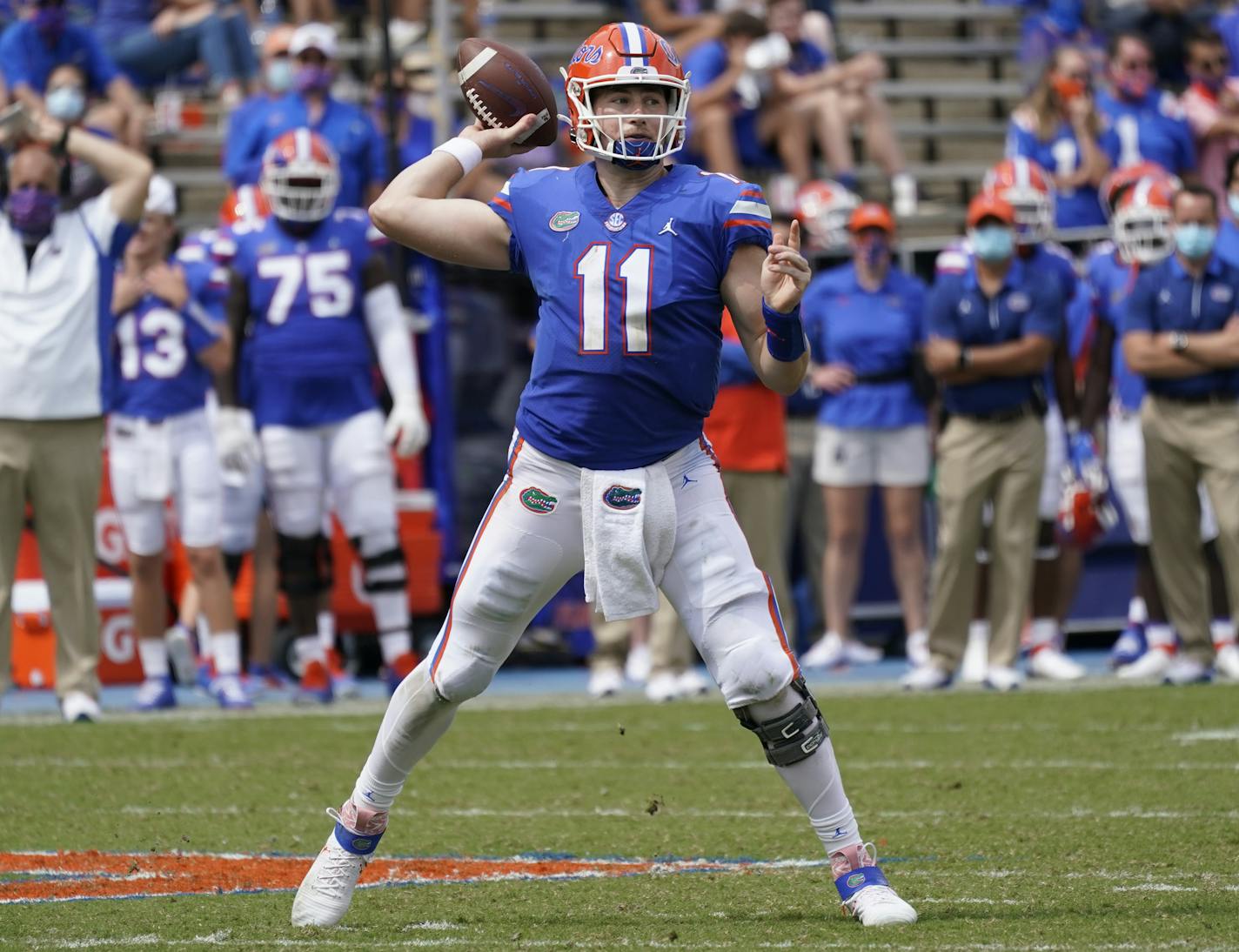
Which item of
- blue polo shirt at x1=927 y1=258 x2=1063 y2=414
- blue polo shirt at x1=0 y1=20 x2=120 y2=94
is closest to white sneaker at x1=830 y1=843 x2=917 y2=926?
blue polo shirt at x1=927 y1=258 x2=1063 y2=414

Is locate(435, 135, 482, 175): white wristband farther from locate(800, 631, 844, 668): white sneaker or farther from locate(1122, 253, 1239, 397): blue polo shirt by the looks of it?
locate(800, 631, 844, 668): white sneaker

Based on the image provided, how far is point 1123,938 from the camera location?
4.03m

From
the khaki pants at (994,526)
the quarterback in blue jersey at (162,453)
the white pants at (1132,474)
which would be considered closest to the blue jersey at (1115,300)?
the white pants at (1132,474)

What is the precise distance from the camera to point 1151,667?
31.1 feet

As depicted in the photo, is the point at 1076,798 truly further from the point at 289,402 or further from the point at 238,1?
the point at 238,1

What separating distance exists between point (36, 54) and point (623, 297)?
8.52 meters

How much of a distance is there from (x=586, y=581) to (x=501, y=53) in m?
1.22

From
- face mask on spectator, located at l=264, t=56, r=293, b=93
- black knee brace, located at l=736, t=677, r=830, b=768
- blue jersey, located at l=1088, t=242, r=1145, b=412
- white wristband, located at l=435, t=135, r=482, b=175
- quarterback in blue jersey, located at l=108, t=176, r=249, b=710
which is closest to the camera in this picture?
black knee brace, located at l=736, t=677, r=830, b=768

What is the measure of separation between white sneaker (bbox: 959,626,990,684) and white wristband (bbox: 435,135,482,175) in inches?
196

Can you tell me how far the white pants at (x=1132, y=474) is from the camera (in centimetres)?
1000

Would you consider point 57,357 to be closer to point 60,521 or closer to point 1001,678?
point 60,521

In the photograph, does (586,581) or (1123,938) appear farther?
(586,581)

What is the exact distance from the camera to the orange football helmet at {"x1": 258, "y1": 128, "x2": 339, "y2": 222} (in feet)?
29.7

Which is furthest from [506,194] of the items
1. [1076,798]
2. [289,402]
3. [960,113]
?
[960,113]
